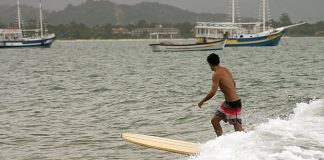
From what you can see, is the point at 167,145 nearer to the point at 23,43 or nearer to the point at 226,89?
the point at 226,89

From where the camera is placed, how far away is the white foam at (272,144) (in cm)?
829

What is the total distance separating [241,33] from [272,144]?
7469cm

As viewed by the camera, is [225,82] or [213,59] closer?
[213,59]

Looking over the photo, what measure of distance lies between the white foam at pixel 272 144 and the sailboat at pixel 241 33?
2556 inches

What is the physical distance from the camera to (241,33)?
8225 centimetres

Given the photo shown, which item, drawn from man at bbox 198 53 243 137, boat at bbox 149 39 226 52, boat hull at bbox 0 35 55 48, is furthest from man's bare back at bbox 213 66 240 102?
boat hull at bbox 0 35 55 48

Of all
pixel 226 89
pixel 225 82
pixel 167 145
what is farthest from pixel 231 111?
pixel 167 145

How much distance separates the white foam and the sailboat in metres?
64.9

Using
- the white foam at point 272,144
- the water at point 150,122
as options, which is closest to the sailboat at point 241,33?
the water at point 150,122

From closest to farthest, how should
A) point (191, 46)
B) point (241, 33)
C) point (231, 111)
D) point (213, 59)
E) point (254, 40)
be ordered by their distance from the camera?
point (213, 59), point (231, 111), point (191, 46), point (254, 40), point (241, 33)

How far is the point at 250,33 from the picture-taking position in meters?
83.8

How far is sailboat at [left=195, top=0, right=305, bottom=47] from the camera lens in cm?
7719

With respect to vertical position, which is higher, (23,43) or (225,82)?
(225,82)

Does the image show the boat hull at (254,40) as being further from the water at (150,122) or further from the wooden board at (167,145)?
the wooden board at (167,145)
